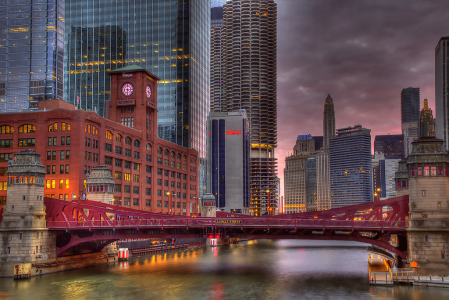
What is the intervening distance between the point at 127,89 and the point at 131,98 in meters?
3.09

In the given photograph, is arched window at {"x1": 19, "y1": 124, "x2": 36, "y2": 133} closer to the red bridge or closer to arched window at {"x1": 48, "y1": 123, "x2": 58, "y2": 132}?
arched window at {"x1": 48, "y1": 123, "x2": 58, "y2": 132}

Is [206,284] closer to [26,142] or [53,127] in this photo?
[53,127]

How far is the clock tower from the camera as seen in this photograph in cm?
14112

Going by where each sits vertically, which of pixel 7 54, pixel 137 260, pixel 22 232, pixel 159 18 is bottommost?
pixel 137 260

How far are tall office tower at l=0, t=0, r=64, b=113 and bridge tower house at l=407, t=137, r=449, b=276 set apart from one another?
15432 centimetres

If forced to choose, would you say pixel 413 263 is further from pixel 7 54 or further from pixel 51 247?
pixel 7 54

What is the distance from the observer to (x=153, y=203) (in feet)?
470

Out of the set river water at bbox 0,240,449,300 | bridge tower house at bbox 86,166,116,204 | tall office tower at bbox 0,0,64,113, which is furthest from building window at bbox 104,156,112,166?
tall office tower at bbox 0,0,64,113

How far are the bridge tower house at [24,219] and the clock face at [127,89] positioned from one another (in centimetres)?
7160

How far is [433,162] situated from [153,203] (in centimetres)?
9552

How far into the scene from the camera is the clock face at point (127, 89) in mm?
143000

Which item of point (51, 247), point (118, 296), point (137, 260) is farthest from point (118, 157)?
point (118, 296)

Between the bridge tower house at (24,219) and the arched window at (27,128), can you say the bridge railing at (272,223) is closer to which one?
the bridge tower house at (24,219)

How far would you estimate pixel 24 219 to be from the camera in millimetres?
70438
